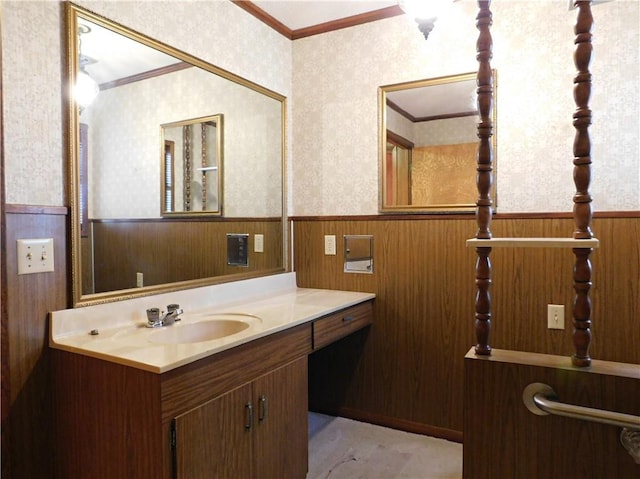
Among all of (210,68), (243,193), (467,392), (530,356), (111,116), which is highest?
(210,68)

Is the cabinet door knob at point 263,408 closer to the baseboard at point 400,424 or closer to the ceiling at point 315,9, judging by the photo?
the baseboard at point 400,424

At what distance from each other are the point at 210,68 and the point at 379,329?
1676 mm

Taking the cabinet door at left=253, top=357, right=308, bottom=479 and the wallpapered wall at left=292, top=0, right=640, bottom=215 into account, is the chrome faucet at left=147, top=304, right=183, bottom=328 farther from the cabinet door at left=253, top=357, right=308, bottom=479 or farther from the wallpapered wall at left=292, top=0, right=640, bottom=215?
the wallpapered wall at left=292, top=0, right=640, bottom=215

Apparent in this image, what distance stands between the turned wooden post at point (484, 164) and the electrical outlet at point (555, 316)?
1.12 metres

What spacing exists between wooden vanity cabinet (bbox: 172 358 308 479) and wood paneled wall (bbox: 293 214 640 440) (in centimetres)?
78

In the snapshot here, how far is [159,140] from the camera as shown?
1.93 meters

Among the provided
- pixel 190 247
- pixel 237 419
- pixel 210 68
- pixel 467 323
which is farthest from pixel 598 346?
pixel 210 68

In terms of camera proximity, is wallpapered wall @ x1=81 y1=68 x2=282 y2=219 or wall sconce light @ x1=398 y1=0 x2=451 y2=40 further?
wall sconce light @ x1=398 y1=0 x2=451 y2=40

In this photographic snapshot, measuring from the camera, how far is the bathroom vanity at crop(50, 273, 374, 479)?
1.25m

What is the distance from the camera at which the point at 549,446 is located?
3.52 ft

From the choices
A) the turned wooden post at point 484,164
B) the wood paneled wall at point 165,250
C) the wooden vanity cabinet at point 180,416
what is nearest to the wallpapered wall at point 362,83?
the wood paneled wall at point 165,250

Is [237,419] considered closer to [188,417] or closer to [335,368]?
[188,417]

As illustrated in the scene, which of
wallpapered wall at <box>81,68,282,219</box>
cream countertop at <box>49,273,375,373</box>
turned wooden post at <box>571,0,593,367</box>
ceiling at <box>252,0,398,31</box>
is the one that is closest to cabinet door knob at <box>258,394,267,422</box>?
cream countertop at <box>49,273,375,373</box>

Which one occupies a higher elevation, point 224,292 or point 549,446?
point 224,292
